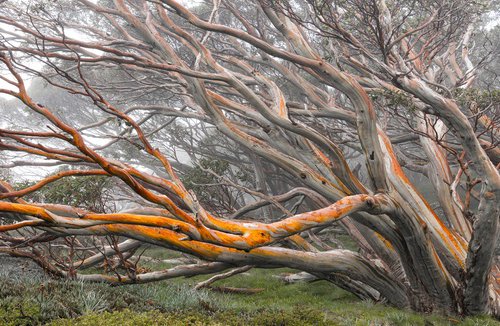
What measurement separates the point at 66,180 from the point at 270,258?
520cm

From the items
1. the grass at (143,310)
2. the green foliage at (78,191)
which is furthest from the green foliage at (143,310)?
the green foliage at (78,191)

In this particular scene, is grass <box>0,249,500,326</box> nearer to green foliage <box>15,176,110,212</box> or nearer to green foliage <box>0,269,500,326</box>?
green foliage <box>0,269,500,326</box>

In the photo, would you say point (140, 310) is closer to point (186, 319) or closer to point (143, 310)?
point (143, 310)

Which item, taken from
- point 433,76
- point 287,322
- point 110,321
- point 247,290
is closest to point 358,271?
point 287,322

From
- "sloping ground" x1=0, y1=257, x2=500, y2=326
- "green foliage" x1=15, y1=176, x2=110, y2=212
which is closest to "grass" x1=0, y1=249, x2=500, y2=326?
"sloping ground" x1=0, y1=257, x2=500, y2=326

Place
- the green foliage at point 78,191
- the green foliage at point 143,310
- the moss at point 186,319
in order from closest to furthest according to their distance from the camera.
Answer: the moss at point 186,319 < the green foliage at point 143,310 < the green foliage at point 78,191

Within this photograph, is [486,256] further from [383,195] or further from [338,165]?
[338,165]

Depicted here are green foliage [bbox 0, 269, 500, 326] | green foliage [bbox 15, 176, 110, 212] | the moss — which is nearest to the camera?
the moss

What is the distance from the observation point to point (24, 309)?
168 inches

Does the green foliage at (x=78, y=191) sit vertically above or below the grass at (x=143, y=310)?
above

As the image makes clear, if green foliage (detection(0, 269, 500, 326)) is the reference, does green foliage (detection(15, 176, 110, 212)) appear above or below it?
above

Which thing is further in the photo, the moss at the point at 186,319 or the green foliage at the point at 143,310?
the green foliage at the point at 143,310

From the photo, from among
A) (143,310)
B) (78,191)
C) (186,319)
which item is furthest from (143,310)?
(78,191)

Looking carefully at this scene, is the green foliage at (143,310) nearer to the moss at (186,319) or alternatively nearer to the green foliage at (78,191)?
the moss at (186,319)
